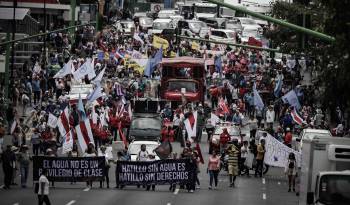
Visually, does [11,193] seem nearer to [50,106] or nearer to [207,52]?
[50,106]

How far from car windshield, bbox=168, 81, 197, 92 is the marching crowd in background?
104 cm

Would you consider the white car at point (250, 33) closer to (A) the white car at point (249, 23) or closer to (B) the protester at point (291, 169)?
(A) the white car at point (249, 23)

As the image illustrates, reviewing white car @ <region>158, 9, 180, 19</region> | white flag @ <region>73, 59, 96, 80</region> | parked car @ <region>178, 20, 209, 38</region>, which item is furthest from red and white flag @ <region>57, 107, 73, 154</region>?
white car @ <region>158, 9, 180, 19</region>

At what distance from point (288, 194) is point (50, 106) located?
15.1 meters

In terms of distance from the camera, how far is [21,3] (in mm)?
94062

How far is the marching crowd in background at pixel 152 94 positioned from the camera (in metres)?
43.6

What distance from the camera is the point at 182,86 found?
64.2m

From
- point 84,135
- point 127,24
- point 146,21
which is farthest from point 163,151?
point 146,21

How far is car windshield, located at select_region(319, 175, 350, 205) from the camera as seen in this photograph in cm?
2873

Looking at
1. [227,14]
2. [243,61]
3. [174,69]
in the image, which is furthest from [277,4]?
[227,14]

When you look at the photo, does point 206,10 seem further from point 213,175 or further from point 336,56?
point 336,56

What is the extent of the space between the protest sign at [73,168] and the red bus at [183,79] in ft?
71.4

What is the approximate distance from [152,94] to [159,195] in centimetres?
2903

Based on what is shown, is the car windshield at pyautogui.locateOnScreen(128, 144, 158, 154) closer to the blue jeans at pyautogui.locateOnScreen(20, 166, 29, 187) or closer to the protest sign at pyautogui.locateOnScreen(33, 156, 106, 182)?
the protest sign at pyautogui.locateOnScreen(33, 156, 106, 182)
